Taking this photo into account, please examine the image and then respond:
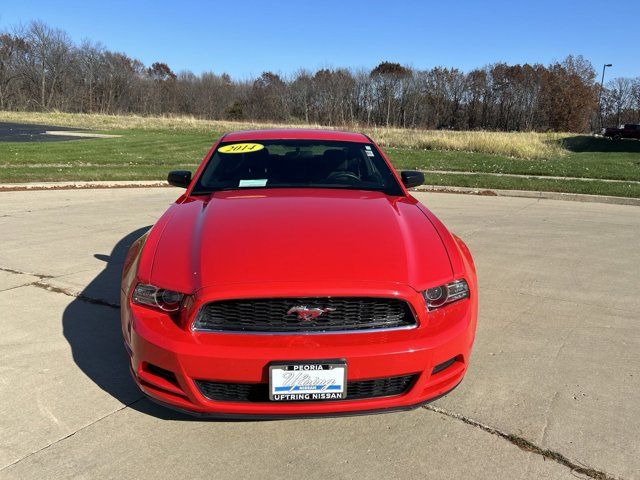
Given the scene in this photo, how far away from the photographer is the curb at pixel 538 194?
10423 mm

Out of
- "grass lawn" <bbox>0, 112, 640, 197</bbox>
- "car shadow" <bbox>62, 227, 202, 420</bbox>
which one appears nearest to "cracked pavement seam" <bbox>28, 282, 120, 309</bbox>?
"car shadow" <bbox>62, 227, 202, 420</bbox>

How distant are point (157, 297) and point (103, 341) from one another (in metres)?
1.38

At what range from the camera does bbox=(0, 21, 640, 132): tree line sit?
7788cm

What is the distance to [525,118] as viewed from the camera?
86562mm

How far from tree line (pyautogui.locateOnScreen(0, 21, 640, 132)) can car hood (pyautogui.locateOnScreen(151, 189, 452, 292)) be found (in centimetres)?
7208

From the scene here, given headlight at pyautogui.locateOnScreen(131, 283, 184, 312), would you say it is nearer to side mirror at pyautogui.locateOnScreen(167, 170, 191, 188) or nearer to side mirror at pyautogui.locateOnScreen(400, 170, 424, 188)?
side mirror at pyautogui.locateOnScreen(167, 170, 191, 188)

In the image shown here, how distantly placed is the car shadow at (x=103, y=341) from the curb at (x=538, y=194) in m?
8.59

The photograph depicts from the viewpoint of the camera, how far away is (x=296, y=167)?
402cm

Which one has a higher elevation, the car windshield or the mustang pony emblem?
the car windshield

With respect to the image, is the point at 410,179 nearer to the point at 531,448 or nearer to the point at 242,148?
the point at 242,148

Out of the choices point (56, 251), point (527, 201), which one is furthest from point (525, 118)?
point (56, 251)

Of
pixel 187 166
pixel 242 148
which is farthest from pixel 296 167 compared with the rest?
pixel 187 166

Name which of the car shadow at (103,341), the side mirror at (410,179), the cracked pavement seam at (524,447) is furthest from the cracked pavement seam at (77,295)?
the side mirror at (410,179)

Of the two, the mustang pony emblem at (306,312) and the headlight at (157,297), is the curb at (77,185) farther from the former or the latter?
the mustang pony emblem at (306,312)
